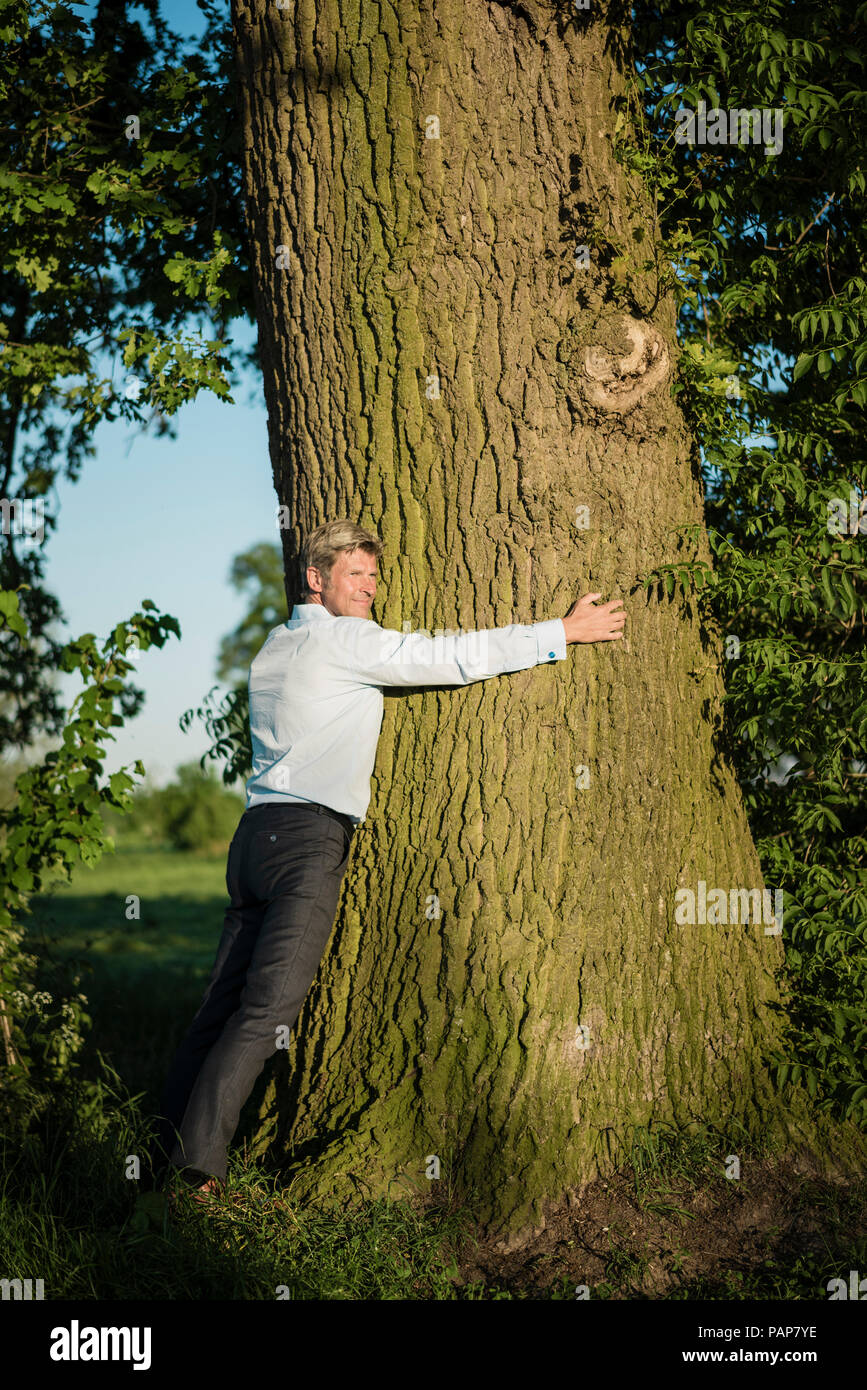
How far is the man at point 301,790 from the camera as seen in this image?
11.9ft

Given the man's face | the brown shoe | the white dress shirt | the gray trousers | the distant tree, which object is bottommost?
the brown shoe

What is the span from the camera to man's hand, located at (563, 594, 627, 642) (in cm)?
377

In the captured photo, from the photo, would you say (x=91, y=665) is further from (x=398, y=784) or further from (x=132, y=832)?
(x=132, y=832)

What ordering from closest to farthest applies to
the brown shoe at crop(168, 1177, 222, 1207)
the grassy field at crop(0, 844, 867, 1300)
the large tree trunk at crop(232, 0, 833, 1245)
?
the grassy field at crop(0, 844, 867, 1300) < the brown shoe at crop(168, 1177, 222, 1207) < the large tree trunk at crop(232, 0, 833, 1245)

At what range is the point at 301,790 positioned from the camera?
12.6 ft

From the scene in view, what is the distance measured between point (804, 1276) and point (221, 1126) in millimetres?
1891

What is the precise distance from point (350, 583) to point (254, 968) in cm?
140

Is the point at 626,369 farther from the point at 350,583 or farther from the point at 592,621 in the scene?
the point at 350,583

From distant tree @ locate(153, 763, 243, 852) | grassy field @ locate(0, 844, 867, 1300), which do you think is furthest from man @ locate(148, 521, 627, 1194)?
distant tree @ locate(153, 763, 243, 852)
